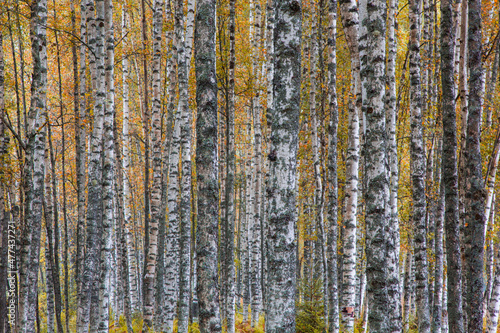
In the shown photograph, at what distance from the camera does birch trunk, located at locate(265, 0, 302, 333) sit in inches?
132

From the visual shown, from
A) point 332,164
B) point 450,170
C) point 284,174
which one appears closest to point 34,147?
point 284,174

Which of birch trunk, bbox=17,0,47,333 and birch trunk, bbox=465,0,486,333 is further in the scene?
birch trunk, bbox=17,0,47,333

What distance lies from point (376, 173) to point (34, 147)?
6.55 meters

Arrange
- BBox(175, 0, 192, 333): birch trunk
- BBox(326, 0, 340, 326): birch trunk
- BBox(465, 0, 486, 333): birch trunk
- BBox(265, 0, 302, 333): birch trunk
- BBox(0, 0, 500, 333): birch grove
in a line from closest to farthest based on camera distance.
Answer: BBox(265, 0, 302, 333): birch trunk, BBox(0, 0, 500, 333): birch grove, BBox(465, 0, 486, 333): birch trunk, BBox(175, 0, 192, 333): birch trunk, BBox(326, 0, 340, 326): birch trunk

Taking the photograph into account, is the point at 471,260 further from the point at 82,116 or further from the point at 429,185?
the point at 82,116

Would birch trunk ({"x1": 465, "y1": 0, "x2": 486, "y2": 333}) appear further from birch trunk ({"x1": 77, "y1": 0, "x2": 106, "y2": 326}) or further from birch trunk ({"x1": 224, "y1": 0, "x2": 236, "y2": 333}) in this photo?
birch trunk ({"x1": 77, "y1": 0, "x2": 106, "y2": 326})

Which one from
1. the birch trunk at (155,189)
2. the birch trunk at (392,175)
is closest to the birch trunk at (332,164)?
the birch trunk at (392,175)

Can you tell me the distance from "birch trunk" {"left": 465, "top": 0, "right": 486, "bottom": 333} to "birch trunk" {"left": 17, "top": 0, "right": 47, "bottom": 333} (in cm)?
739

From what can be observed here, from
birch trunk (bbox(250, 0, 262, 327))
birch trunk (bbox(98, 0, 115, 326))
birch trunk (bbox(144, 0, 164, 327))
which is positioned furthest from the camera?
birch trunk (bbox(250, 0, 262, 327))

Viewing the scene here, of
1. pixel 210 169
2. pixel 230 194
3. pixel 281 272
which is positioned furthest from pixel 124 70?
pixel 281 272

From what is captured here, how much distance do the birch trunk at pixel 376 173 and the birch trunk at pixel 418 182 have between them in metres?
3.58

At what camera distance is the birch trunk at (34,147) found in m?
7.28

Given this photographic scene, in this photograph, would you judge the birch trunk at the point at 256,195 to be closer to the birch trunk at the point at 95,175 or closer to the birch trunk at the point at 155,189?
the birch trunk at the point at 155,189

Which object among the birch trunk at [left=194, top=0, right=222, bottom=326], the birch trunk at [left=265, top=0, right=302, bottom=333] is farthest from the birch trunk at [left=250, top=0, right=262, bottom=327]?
the birch trunk at [left=265, top=0, right=302, bottom=333]
